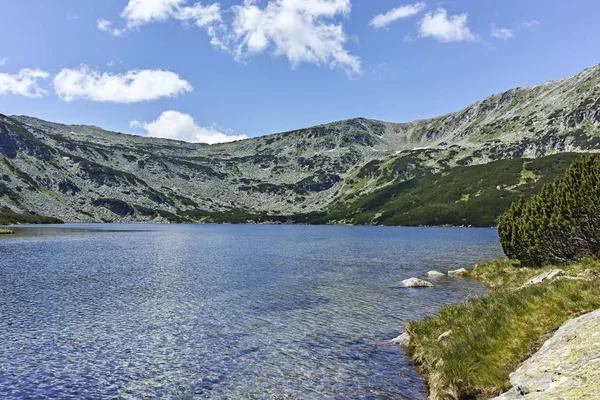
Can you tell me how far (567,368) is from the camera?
916 centimetres

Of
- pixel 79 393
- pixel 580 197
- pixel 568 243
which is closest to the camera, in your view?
pixel 79 393

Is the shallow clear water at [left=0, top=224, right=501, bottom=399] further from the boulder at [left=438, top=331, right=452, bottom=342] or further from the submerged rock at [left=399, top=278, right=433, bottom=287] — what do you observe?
the boulder at [left=438, top=331, right=452, bottom=342]

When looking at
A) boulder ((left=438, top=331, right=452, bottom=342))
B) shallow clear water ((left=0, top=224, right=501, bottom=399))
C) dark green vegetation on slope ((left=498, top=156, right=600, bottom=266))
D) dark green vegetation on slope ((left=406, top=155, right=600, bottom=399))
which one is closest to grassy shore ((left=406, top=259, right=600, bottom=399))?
dark green vegetation on slope ((left=406, top=155, right=600, bottom=399))

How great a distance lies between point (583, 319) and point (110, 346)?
79.3ft

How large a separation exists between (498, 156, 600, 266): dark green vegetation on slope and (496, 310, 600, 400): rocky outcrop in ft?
91.1

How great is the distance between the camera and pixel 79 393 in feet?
56.3

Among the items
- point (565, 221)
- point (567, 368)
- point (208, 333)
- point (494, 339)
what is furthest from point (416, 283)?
point (567, 368)

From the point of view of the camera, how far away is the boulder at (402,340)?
23500mm

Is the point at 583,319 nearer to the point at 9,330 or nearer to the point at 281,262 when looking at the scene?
the point at 9,330

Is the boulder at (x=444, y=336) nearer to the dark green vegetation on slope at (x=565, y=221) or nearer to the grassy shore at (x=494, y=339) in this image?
the grassy shore at (x=494, y=339)

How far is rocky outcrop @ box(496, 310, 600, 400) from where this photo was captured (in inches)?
304

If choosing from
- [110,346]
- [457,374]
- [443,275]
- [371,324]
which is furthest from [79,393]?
[443,275]

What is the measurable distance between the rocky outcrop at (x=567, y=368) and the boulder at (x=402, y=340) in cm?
1118

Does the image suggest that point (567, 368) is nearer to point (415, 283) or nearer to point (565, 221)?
point (565, 221)
